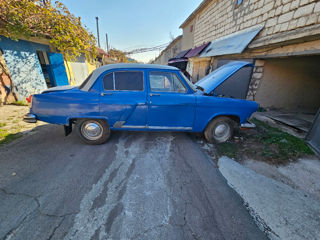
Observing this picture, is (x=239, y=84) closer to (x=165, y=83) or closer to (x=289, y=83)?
(x=289, y=83)

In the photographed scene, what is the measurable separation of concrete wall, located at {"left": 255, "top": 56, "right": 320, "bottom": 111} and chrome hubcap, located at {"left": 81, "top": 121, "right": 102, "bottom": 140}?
249 inches

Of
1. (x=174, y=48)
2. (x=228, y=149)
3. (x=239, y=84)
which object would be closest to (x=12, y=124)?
(x=228, y=149)

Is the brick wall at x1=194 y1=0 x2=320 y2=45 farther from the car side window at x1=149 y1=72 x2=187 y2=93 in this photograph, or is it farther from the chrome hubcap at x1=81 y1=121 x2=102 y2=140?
the chrome hubcap at x1=81 y1=121 x2=102 y2=140

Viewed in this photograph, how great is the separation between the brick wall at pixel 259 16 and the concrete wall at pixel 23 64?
9.61 m

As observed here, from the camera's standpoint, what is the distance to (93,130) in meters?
2.96

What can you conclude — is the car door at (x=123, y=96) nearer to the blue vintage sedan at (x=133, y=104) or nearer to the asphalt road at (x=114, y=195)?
the blue vintage sedan at (x=133, y=104)

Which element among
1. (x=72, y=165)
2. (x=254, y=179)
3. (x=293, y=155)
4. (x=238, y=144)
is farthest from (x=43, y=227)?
(x=293, y=155)

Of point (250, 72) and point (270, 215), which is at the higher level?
point (250, 72)

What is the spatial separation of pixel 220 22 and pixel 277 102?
5585mm

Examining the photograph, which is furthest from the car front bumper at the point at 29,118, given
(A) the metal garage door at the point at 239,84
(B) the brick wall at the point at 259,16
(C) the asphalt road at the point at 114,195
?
(B) the brick wall at the point at 259,16

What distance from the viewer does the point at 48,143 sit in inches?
120

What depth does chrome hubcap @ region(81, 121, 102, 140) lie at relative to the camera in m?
2.91

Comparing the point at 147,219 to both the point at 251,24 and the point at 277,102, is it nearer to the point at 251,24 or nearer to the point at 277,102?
the point at 277,102

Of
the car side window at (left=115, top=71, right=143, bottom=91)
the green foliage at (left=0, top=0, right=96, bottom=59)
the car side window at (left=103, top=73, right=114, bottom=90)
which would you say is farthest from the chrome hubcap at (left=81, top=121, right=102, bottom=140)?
the green foliage at (left=0, top=0, right=96, bottom=59)
